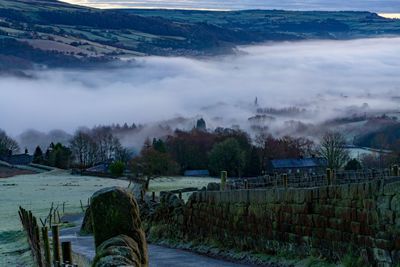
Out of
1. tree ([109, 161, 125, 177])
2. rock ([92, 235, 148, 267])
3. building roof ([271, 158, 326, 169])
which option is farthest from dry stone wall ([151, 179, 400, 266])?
building roof ([271, 158, 326, 169])

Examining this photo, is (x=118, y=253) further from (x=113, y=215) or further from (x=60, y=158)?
(x=60, y=158)

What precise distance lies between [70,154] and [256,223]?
116 metres

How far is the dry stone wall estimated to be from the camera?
15.4 m

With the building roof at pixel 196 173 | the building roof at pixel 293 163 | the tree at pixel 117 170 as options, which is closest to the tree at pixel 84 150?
the tree at pixel 117 170

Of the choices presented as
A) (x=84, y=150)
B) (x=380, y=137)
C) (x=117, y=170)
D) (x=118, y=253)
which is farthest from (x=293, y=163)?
(x=118, y=253)

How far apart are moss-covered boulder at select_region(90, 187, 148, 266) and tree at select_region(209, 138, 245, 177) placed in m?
89.2

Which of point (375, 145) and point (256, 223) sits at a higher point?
point (375, 145)

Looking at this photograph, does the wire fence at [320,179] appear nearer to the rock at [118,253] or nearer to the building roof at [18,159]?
the rock at [118,253]

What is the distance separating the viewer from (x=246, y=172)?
103 meters

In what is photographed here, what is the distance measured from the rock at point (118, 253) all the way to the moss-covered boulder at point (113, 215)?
0.08 meters

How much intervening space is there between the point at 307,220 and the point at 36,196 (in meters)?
58.0

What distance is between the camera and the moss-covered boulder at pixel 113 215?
35.4 ft

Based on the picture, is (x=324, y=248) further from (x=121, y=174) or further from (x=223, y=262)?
(x=121, y=174)

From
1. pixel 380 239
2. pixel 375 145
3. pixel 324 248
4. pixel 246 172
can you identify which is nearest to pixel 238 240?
pixel 324 248
